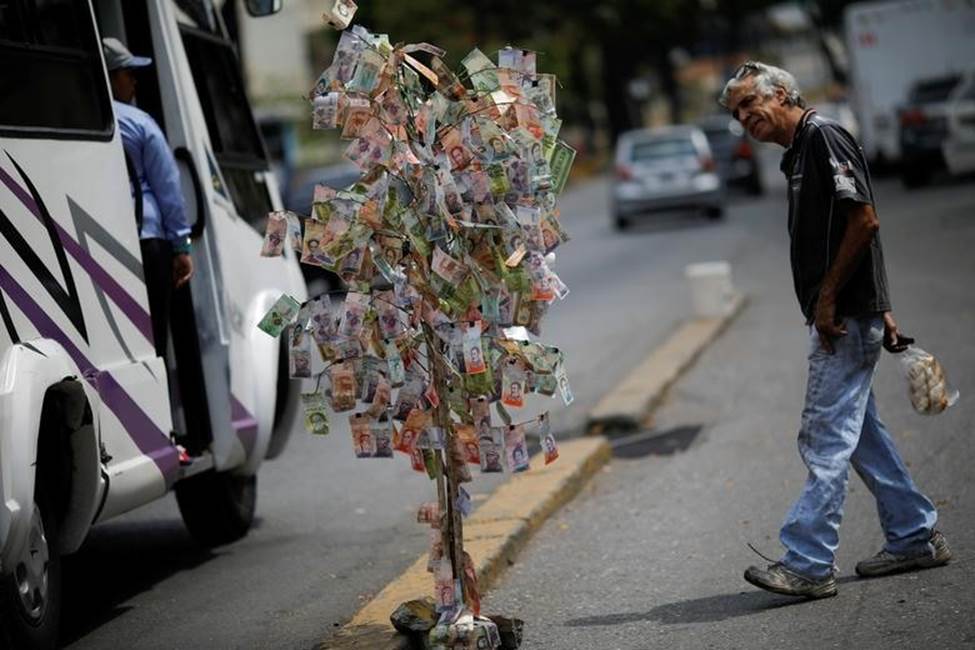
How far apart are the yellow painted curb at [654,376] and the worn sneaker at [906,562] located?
440 centimetres

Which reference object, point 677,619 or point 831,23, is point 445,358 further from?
point 831,23

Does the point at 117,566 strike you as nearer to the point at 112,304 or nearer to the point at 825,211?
the point at 112,304

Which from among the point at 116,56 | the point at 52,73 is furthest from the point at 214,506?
the point at 52,73

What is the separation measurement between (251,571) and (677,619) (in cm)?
231

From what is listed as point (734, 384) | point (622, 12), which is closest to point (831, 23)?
point (622, 12)

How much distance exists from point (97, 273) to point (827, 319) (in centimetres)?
265

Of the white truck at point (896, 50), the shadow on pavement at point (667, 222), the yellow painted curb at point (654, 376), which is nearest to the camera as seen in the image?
the yellow painted curb at point (654, 376)

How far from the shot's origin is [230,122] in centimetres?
885

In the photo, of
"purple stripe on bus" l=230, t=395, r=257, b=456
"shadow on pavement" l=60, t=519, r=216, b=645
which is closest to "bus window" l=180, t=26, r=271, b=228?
"purple stripe on bus" l=230, t=395, r=257, b=456

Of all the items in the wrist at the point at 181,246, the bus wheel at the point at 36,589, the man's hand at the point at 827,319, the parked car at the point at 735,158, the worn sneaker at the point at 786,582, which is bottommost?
the parked car at the point at 735,158

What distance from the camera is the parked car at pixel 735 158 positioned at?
36031 millimetres

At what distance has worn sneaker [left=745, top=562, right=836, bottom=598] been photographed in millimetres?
6238

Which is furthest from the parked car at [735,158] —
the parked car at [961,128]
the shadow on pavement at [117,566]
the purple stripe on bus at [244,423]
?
the purple stripe on bus at [244,423]

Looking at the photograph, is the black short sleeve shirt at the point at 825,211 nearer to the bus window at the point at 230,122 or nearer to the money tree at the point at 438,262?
the money tree at the point at 438,262
